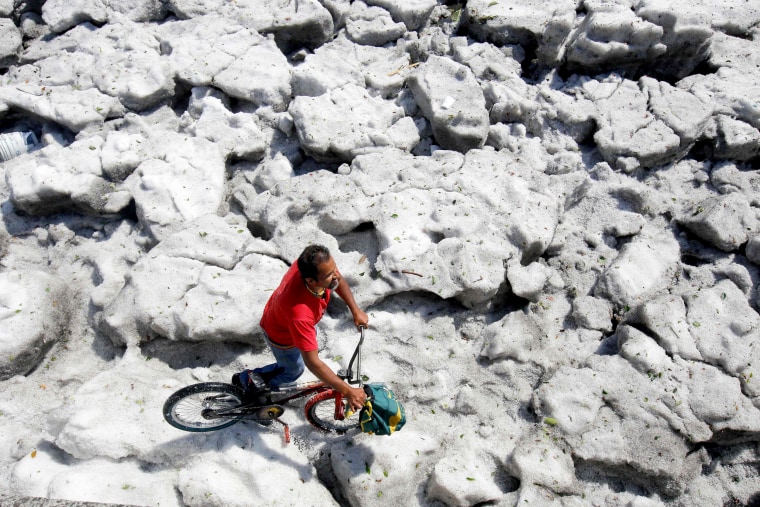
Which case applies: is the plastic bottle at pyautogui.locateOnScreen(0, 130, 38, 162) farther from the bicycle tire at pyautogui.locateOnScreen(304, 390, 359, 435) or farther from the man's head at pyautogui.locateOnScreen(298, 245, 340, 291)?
the man's head at pyautogui.locateOnScreen(298, 245, 340, 291)

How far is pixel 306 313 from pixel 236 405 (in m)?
1.09

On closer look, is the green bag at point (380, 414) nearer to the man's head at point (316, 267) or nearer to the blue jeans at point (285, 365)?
the blue jeans at point (285, 365)

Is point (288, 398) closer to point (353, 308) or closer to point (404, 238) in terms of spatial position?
point (353, 308)

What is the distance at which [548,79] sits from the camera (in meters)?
5.55

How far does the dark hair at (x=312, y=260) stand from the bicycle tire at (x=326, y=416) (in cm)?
105

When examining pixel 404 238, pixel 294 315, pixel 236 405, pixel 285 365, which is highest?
pixel 294 315

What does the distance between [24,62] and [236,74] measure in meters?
2.62

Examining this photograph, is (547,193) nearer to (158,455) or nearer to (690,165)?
(690,165)

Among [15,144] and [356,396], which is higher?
[356,396]

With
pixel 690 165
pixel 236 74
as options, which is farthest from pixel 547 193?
pixel 236 74

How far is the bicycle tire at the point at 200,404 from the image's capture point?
337 cm

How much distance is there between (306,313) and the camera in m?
2.80

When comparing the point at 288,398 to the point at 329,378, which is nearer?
the point at 329,378

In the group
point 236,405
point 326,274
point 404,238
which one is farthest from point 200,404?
point 404,238
